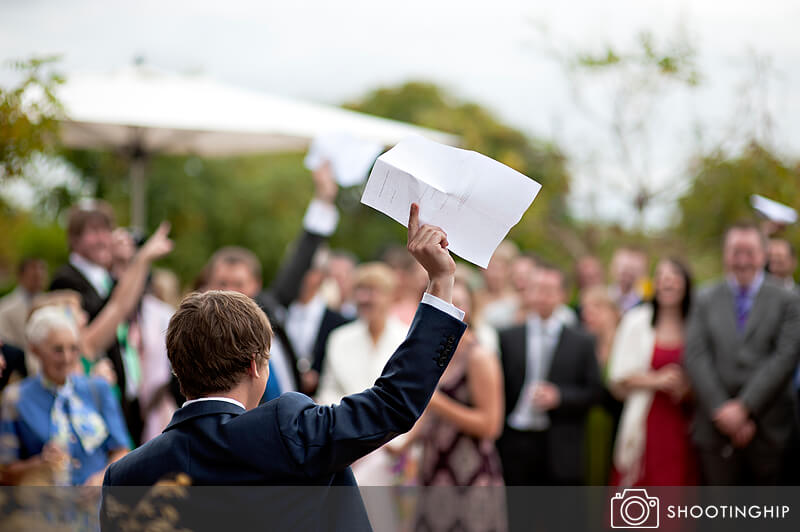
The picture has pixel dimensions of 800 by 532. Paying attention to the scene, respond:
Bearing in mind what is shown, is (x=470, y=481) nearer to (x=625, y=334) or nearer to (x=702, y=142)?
(x=625, y=334)

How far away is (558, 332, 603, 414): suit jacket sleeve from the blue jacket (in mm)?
4427

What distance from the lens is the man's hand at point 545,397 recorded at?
6230mm

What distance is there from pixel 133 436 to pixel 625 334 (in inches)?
→ 140

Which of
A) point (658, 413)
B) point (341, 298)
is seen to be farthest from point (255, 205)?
point (658, 413)

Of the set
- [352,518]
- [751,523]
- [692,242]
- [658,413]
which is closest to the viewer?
[352,518]

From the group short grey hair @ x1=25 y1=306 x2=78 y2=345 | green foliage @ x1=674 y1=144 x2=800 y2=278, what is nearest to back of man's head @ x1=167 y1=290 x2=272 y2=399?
short grey hair @ x1=25 y1=306 x2=78 y2=345

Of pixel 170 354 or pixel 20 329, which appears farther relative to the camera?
pixel 20 329

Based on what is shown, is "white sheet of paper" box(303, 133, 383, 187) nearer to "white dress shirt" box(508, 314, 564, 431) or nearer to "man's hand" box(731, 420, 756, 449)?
"white dress shirt" box(508, 314, 564, 431)

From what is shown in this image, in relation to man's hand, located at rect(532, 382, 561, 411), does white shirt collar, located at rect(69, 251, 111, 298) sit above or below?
above

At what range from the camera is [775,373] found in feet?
18.0

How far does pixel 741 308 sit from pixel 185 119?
177 inches

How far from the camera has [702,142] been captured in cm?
840

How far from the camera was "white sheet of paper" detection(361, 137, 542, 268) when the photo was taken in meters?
2.16

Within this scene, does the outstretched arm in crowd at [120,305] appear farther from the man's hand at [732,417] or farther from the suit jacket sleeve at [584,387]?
the man's hand at [732,417]
